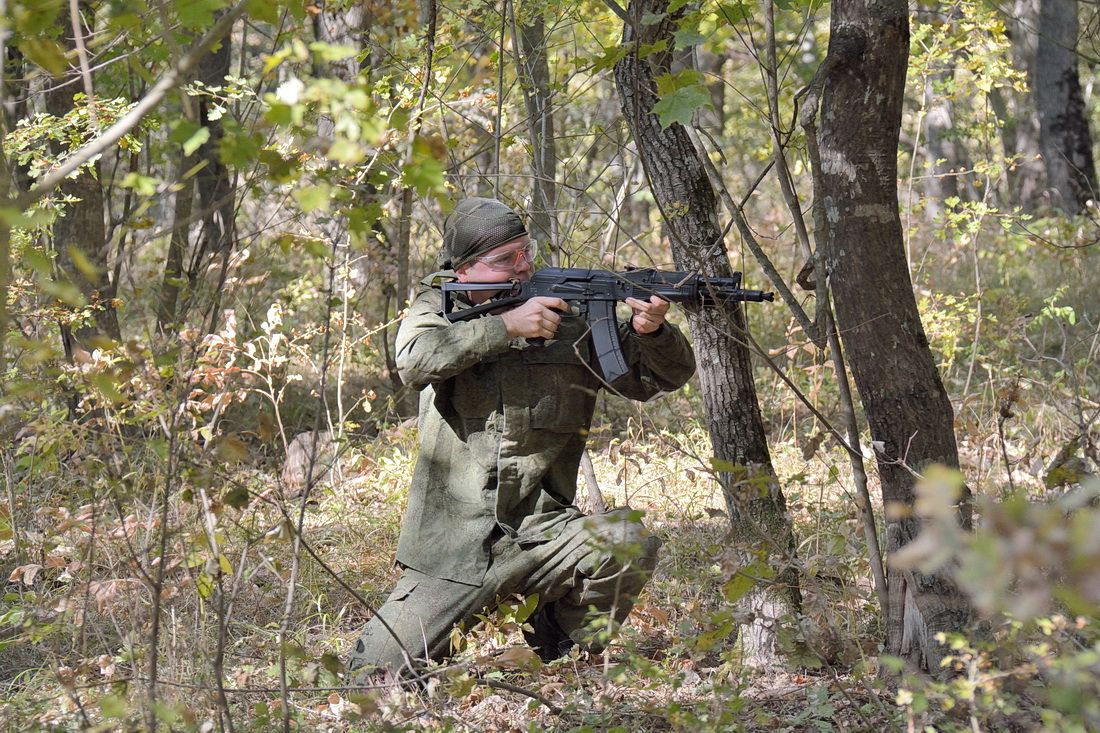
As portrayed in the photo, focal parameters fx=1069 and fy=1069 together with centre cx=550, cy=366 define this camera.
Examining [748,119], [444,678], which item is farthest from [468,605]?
[748,119]

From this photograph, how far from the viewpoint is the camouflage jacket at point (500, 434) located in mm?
3863

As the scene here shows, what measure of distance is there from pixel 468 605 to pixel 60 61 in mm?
2313

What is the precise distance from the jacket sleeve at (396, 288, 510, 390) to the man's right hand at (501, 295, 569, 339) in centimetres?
3

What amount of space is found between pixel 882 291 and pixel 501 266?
1.39 metres

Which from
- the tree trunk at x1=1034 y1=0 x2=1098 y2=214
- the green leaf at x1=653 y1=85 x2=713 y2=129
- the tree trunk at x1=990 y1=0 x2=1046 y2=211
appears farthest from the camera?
the tree trunk at x1=990 y1=0 x2=1046 y2=211

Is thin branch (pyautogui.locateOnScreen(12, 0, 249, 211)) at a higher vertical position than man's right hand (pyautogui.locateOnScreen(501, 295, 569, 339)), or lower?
higher

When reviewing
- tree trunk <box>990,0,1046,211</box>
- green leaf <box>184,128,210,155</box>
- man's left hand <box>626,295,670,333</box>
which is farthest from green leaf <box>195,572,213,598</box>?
tree trunk <box>990,0,1046,211</box>

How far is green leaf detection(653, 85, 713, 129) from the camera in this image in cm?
290

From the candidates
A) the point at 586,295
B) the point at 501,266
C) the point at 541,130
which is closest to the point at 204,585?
the point at 501,266

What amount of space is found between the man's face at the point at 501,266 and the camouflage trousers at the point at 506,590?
916mm

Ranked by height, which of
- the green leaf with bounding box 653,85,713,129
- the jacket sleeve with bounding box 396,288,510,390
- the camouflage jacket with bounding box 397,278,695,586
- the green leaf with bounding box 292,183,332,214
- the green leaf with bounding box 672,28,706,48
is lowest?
the camouflage jacket with bounding box 397,278,695,586

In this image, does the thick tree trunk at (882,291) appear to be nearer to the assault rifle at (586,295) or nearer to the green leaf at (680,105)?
the green leaf at (680,105)

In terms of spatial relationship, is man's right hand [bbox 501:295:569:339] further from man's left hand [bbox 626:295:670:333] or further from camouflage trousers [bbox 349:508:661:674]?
camouflage trousers [bbox 349:508:661:674]

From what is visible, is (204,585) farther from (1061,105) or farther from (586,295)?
(1061,105)
